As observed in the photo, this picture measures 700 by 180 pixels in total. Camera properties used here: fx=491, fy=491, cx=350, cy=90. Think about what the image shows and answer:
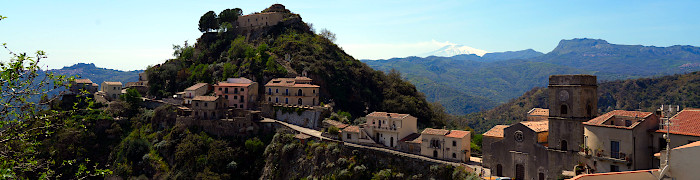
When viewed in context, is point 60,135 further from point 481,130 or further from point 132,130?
point 481,130

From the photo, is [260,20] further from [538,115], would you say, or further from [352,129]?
[538,115]

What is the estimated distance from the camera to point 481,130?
440 feet

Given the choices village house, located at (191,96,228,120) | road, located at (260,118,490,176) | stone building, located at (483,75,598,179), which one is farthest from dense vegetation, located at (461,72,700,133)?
stone building, located at (483,75,598,179)

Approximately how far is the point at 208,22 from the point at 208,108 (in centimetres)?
4273

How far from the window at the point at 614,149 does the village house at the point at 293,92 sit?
1523 inches

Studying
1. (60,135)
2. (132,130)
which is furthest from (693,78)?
(60,135)

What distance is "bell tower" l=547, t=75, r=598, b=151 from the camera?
36.6 m

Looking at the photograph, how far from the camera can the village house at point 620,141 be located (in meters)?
30.3

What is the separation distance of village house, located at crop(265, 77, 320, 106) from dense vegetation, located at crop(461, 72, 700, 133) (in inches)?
3116

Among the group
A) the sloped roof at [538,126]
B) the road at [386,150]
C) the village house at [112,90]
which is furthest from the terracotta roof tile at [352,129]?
the village house at [112,90]

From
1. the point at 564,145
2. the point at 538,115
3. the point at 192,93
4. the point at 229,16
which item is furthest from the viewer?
the point at 229,16

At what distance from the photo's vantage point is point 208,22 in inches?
3974

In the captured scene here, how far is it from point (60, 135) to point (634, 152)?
68.0m

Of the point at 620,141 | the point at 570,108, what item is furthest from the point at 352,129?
the point at 620,141
